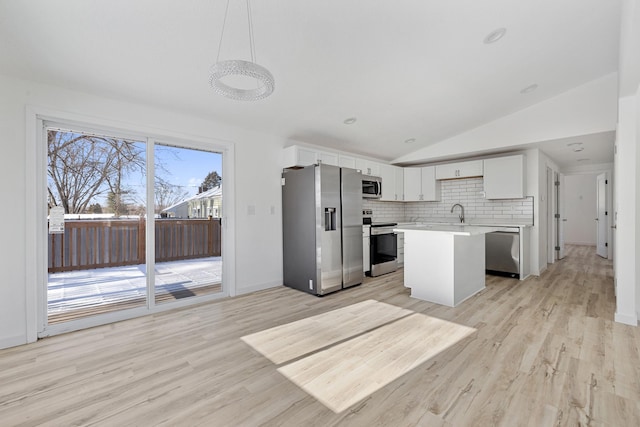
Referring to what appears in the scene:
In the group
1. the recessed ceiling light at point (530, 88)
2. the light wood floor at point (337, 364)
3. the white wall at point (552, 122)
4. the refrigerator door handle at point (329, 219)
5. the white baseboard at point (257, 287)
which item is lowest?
the light wood floor at point (337, 364)

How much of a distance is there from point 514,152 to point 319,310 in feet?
14.8

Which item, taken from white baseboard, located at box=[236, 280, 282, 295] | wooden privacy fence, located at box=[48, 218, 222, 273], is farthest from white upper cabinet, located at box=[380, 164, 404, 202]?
wooden privacy fence, located at box=[48, 218, 222, 273]

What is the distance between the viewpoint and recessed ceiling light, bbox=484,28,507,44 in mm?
2709

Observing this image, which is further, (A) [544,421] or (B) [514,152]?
(B) [514,152]

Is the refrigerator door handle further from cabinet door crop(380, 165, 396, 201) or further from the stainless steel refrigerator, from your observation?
cabinet door crop(380, 165, 396, 201)

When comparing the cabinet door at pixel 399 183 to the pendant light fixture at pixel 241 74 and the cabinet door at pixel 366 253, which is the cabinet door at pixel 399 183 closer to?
the cabinet door at pixel 366 253

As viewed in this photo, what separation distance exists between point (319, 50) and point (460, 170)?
13.4 ft

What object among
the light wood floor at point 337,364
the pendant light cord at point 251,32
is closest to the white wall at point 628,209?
the light wood floor at point 337,364

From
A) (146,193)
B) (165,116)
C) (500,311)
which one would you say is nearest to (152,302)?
(146,193)

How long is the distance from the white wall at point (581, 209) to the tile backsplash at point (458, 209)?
5489 millimetres

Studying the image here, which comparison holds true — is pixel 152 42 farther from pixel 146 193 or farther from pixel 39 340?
pixel 39 340

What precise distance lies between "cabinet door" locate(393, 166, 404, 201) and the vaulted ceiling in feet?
6.77

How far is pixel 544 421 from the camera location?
1590 millimetres

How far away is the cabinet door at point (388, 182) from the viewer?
5.75 metres
